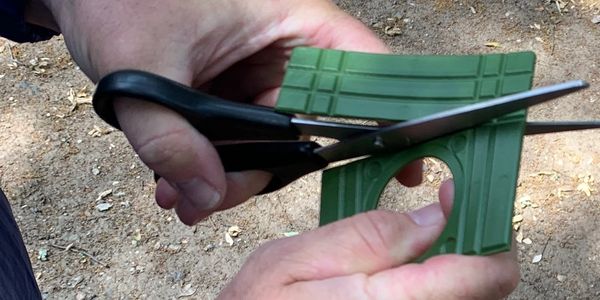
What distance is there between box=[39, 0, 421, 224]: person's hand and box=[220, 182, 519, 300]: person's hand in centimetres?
20

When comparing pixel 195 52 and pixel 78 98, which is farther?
pixel 78 98

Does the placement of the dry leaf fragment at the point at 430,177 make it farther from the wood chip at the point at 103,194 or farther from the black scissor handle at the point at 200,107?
the black scissor handle at the point at 200,107

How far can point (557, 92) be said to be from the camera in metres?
0.62

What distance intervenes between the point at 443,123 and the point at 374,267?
0.15m

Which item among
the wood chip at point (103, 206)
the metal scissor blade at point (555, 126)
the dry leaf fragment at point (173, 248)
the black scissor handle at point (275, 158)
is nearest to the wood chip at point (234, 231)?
the dry leaf fragment at point (173, 248)

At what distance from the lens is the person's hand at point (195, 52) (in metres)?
0.80

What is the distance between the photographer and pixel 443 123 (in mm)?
673

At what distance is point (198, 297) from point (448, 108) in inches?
38.9

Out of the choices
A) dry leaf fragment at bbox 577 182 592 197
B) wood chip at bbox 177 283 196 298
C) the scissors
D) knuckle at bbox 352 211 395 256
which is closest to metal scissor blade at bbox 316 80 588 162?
the scissors

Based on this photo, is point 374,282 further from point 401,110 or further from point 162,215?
point 162,215

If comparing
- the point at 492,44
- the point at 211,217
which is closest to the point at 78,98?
the point at 211,217

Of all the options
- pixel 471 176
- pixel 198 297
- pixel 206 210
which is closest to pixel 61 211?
pixel 198 297

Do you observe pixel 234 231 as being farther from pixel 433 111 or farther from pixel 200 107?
pixel 433 111

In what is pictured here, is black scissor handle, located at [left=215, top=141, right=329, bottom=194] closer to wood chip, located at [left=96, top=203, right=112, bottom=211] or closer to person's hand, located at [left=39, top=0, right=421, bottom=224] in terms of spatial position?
person's hand, located at [left=39, top=0, right=421, bottom=224]
